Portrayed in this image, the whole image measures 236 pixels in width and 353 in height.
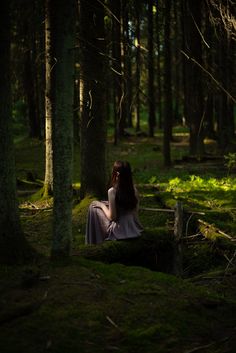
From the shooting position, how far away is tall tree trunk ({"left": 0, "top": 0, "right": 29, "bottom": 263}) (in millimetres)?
6133

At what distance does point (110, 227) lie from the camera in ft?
27.5

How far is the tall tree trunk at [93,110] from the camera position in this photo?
10.1 metres

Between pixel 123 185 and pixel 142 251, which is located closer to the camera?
pixel 123 185

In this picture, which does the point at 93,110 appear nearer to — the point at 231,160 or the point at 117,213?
the point at 117,213

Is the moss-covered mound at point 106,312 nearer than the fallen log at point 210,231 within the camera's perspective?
Yes

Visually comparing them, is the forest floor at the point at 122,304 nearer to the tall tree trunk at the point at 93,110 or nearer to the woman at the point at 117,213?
the woman at the point at 117,213

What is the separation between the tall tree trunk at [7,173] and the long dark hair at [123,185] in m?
2.14

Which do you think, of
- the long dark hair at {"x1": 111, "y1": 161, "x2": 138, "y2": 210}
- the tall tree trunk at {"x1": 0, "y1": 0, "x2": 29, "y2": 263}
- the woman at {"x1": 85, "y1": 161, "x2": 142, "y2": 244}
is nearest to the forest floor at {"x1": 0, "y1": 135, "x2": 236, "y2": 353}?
the tall tree trunk at {"x1": 0, "y1": 0, "x2": 29, "y2": 263}

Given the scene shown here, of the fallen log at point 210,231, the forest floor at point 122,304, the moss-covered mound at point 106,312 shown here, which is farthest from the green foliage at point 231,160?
the moss-covered mound at point 106,312

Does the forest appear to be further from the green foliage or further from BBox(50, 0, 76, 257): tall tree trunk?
the green foliage

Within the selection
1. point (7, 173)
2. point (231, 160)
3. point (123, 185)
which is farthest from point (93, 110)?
point (231, 160)

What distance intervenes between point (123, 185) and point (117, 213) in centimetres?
51

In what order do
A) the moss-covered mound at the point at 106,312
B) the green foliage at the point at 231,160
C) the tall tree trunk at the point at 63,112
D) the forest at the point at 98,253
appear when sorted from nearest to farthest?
the moss-covered mound at the point at 106,312, the forest at the point at 98,253, the tall tree trunk at the point at 63,112, the green foliage at the point at 231,160

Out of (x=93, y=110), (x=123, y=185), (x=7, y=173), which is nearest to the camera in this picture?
(x=7, y=173)
